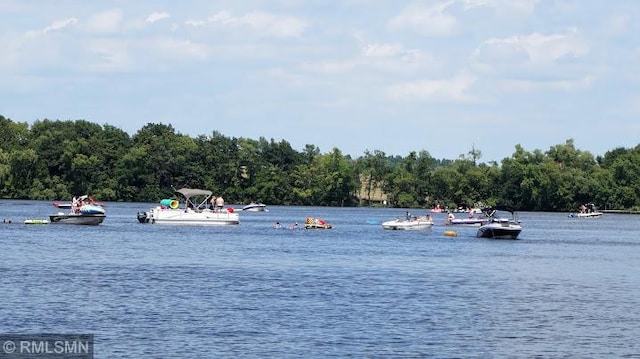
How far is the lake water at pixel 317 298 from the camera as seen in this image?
4078 centimetres

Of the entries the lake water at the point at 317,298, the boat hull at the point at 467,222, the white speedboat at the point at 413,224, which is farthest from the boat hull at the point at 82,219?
the boat hull at the point at 467,222

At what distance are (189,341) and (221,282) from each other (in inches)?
755

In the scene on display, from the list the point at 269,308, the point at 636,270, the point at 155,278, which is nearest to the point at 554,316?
the point at 269,308

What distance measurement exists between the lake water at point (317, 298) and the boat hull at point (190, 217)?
28.9 m

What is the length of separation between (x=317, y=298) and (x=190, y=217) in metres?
71.0

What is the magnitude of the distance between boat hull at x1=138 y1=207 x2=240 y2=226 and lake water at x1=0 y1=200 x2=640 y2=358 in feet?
94.7

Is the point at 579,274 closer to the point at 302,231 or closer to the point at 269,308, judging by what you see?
the point at 269,308

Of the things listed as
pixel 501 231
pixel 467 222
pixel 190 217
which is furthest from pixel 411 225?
pixel 467 222

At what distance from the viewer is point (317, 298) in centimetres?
5281

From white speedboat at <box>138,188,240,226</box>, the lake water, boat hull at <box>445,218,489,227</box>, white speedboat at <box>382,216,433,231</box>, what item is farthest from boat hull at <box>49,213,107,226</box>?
boat hull at <box>445,218,489,227</box>

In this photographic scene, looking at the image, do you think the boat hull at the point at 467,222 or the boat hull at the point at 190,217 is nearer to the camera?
the boat hull at the point at 190,217

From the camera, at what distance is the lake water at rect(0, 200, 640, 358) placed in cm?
4078

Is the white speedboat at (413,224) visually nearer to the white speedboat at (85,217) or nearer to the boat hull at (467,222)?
the boat hull at (467,222)

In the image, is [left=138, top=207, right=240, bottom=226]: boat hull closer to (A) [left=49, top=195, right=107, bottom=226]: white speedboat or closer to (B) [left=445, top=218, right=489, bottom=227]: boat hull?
(A) [left=49, top=195, right=107, bottom=226]: white speedboat
